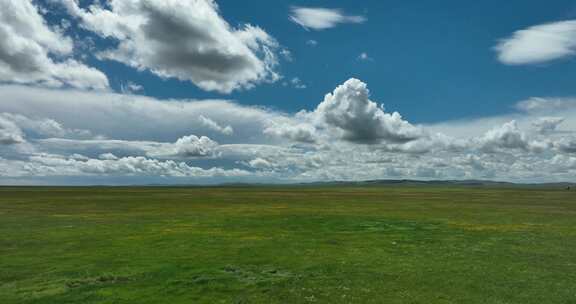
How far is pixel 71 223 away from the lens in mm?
50625

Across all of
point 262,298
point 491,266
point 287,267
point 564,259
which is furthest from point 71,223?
point 564,259

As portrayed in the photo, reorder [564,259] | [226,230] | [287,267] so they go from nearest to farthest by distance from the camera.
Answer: [287,267] → [564,259] → [226,230]

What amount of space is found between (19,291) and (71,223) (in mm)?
32589

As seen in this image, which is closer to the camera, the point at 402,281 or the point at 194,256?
the point at 402,281

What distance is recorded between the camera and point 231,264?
2811 cm

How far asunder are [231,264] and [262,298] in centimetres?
816

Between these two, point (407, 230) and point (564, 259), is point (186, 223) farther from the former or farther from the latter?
point (564, 259)

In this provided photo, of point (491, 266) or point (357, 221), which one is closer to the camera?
point (491, 266)

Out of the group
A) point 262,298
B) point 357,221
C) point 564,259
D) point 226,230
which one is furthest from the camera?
point 357,221

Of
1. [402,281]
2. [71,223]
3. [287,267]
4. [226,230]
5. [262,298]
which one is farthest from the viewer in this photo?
[71,223]

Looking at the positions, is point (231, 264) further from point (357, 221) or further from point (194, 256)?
point (357, 221)

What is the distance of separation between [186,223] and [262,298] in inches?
1351

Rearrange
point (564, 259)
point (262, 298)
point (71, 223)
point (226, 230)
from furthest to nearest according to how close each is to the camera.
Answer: point (71, 223)
point (226, 230)
point (564, 259)
point (262, 298)

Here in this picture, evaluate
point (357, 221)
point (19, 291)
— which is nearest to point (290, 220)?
point (357, 221)
